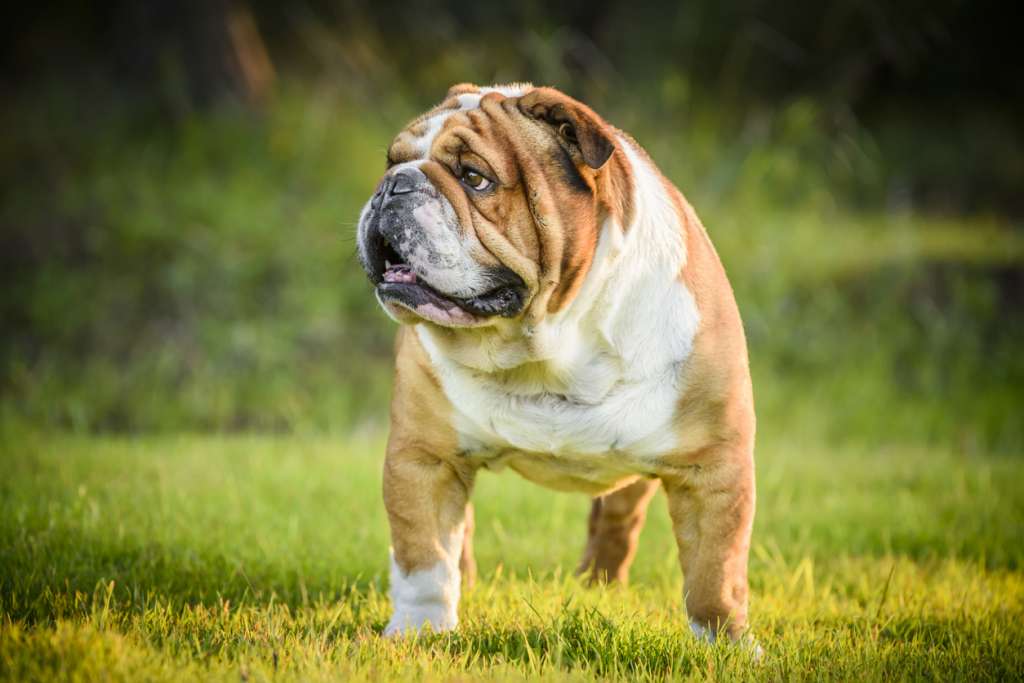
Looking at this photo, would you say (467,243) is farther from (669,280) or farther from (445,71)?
(445,71)

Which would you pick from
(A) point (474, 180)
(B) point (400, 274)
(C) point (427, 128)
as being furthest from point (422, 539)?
(C) point (427, 128)

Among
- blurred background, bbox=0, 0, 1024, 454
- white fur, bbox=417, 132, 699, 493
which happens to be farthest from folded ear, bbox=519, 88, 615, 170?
blurred background, bbox=0, 0, 1024, 454

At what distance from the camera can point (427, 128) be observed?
3736mm

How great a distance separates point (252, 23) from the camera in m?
13.3

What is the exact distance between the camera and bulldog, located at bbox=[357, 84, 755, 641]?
3531mm

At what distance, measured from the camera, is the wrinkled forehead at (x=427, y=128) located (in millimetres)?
3699

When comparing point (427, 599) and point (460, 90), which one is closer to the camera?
point (427, 599)

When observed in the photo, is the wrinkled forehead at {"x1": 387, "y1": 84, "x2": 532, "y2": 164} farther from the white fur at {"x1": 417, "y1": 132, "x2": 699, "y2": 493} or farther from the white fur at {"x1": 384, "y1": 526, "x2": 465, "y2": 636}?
the white fur at {"x1": 384, "y1": 526, "x2": 465, "y2": 636}

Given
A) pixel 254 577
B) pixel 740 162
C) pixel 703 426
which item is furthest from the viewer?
pixel 740 162

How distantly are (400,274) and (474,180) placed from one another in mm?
364

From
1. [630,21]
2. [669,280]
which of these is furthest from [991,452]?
[630,21]

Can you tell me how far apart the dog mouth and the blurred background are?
430cm

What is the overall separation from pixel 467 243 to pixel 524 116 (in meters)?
0.49

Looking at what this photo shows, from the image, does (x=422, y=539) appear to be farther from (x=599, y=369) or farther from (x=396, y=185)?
(x=396, y=185)
